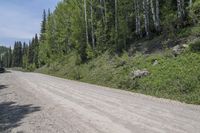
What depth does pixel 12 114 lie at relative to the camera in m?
12.6

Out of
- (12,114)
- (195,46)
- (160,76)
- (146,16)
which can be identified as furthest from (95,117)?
(146,16)

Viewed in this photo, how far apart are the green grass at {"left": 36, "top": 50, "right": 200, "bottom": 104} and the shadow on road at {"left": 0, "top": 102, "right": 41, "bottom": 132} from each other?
754 centimetres

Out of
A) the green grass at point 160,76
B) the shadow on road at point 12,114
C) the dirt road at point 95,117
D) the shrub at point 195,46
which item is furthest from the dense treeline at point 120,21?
the shadow on road at point 12,114

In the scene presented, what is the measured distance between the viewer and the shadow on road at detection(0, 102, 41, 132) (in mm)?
10481

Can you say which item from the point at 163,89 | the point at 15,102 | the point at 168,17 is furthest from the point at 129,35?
the point at 15,102

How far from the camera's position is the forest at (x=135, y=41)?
19.0 meters

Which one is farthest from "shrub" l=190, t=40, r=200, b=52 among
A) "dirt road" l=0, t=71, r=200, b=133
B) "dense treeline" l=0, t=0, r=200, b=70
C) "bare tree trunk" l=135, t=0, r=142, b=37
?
"bare tree trunk" l=135, t=0, r=142, b=37

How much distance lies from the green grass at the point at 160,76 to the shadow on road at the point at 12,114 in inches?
297

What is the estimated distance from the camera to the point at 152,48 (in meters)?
26.8

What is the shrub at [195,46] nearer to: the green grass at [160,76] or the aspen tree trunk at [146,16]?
the green grass at [160,76]

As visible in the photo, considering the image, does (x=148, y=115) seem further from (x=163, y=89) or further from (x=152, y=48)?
(x=152, y=48)

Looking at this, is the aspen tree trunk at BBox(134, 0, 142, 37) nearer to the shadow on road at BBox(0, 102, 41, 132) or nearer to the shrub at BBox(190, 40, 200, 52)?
the shrub at BBox(190, 40, 200, 52)

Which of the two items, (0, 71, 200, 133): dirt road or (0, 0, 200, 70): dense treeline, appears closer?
(0, 71, 200, 133): dirt road

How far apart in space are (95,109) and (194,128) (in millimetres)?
4705
